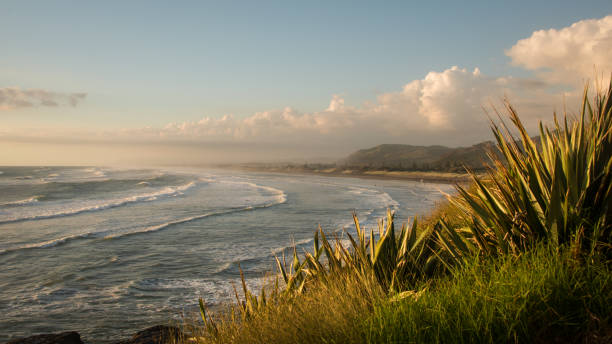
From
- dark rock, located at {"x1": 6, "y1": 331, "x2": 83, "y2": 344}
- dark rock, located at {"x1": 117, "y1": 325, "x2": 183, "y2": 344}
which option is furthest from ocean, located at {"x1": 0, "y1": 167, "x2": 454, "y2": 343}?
dark rock, located at {"x1": 117, "y1": 325, "x2": 183, "y2": 344}

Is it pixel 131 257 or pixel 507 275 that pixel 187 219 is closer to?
pixel 131 257

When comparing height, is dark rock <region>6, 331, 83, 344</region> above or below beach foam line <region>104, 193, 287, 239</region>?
above

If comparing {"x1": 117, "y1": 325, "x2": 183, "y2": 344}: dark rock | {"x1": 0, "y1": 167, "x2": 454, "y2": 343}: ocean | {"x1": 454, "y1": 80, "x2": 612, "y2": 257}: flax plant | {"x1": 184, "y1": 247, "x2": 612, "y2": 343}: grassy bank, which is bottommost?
{"x1": 0, "y1": 167, "x2": 454, "y2": 343}: ocean

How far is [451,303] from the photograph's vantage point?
2934mm

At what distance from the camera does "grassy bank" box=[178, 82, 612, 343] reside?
266 centimetres

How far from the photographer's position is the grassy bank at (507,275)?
266cm

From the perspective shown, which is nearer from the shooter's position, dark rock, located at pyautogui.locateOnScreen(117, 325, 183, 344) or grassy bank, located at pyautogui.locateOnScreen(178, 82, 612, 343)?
grassy bank, located at pyautogui.locateOnScreen(178, 82, 612, 343)

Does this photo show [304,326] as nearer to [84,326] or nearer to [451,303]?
[451,303]

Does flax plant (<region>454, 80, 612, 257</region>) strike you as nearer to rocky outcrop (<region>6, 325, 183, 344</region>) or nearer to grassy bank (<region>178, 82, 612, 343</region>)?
grassy bank (<region>178, 82, 612, 343</region>)

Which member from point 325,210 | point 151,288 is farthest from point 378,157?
point 151,288

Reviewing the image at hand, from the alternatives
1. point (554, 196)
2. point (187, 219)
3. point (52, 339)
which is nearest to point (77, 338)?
point (52, 339)

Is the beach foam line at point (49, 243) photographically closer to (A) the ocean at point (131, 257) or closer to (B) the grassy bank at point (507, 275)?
(A) the ocean at point (131, 257)

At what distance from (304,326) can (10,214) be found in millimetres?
24889

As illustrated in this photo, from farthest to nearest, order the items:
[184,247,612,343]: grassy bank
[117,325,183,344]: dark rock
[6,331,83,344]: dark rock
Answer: [117,325,183,344]: dark rock
[6,331,83,344]: dark rock
[184,247,612,343]: grassy bank
